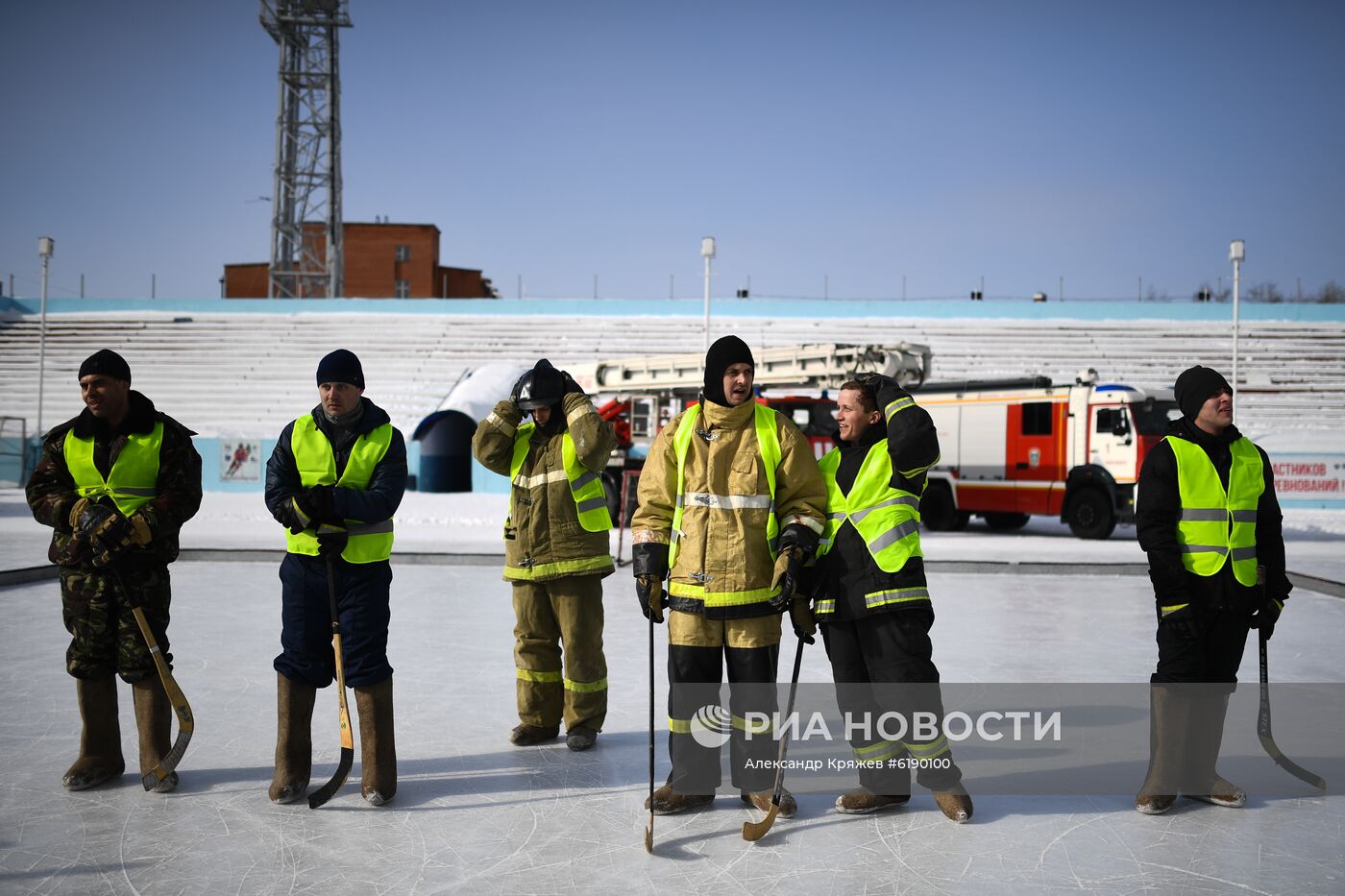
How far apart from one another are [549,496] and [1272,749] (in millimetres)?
3428

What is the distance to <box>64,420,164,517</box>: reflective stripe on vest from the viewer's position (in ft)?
14.8

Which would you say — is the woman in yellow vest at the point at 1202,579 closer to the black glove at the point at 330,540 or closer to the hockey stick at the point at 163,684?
the black glove at the point at 330,540

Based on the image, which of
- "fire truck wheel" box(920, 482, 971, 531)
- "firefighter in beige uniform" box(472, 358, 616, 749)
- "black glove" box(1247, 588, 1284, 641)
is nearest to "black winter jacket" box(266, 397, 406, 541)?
"firefighter in beige uniform" box(472, 358, 616, 749)

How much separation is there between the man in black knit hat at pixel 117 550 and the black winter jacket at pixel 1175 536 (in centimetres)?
387

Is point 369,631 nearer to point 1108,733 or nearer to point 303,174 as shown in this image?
point 1108,733

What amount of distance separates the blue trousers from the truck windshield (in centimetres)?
1365

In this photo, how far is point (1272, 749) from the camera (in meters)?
4.77

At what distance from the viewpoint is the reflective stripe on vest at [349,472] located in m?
4.41

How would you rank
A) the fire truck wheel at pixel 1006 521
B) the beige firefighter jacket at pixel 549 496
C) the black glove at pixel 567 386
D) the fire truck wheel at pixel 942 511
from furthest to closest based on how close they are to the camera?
the fire truck wheel at pixel 1006 521
the fire truck wheel at pixel 942 511
the black glove at pixel 567 386
the beige firefighter jacket at pixel 549 496

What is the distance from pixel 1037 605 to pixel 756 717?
6173mm

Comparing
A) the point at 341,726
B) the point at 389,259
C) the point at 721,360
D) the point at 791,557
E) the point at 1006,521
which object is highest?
the point at 389,259

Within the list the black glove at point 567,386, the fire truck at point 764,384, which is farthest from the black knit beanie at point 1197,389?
the fire truck at point 764,384

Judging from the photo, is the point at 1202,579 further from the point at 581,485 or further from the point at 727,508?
the point at 581,485

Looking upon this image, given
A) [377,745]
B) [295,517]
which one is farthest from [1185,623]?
[295,517]
